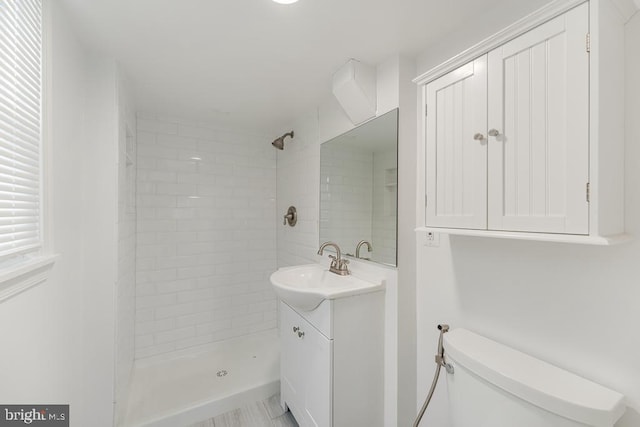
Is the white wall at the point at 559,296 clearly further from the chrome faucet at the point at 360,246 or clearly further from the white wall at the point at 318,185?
the chrome faucet at the point at 360,246

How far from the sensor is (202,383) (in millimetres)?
2057

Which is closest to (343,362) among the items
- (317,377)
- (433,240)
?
(317,377)

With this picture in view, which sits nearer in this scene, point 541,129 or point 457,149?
point 541,129

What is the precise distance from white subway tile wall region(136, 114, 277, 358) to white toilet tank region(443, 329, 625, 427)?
6.84 feet

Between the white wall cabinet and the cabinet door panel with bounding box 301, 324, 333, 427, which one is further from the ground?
the white wall cabinet

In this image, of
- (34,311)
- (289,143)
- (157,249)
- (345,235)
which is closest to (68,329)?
(34,311)

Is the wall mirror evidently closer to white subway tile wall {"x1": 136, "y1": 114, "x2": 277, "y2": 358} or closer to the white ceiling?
the white ceiling

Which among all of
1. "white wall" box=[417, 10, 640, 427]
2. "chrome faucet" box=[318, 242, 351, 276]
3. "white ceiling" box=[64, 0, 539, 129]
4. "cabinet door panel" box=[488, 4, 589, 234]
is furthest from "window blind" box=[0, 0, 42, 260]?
"white wall" box=[417, 10, 640, 427]

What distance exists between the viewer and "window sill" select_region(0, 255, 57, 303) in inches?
28.0

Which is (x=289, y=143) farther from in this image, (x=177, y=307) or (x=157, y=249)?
(x=177, y=307)

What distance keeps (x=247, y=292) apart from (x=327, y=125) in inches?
72.4

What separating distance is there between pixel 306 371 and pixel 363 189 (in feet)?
3.79

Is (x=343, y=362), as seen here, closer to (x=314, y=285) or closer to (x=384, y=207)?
(x=314, y=285)

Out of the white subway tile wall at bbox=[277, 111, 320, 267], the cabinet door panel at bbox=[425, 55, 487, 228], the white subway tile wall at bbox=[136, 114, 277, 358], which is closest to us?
the cabinet door panel at bbox=[425, 55, 487, 228]
